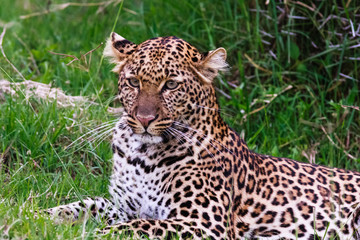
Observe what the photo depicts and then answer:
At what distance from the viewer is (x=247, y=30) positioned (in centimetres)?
957

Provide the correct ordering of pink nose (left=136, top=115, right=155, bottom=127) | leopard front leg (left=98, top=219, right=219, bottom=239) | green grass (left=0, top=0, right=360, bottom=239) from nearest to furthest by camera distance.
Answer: leopard front leg (left=98, top=219, right=219, bottom=239) < pink nose (left=136, top=115, right=155, bottom=127) < green grass (left=0, top=0, right=360, bottom=239)

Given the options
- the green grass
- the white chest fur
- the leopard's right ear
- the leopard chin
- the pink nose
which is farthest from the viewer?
the green grass

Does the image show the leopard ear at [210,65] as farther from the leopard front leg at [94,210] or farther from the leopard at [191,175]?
the leopard front leg at [94,210]

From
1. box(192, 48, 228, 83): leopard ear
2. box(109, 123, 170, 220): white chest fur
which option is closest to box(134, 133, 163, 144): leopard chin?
box(109, 123, 170, 220): white chest fur

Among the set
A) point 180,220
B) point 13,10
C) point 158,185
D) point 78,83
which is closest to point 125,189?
point 158,185

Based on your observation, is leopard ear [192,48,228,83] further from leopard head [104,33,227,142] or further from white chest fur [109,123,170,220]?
white chest fur [109,123,170,220]

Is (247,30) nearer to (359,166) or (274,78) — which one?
(274,78)

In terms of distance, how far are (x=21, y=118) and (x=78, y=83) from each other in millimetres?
1889

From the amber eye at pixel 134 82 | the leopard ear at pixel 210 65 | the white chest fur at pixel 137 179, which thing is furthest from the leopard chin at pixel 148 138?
the leopard ear at pixel 210 65

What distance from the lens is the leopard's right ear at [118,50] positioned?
20.6 ft

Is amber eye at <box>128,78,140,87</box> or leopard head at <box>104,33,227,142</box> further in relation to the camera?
A: amber eye at <box>128,78,140,87</box>

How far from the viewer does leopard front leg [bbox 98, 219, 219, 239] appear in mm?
5582

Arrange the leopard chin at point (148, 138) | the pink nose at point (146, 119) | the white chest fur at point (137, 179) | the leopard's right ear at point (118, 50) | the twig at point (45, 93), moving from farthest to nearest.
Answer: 1. the twig at point (45, 93)
2. the leopard's right ear at point (118, 50)
3. the white chest fur at point (137, 179)
4. the leopard chin at point (148, 138)
5. the pink nose at point (146, 119)

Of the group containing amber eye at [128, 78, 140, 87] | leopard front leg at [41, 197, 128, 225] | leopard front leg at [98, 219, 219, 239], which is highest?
amber eye at [128, 78, 140, 87]
